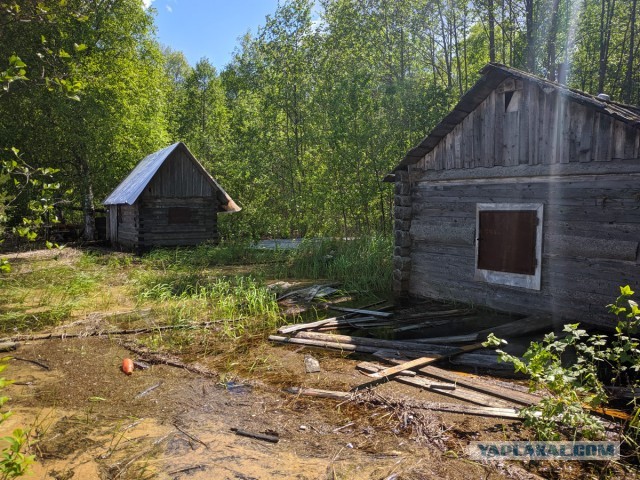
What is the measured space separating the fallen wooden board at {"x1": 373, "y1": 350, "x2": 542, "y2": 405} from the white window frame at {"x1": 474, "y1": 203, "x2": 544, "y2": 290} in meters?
3.46

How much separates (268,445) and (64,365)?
381 cm

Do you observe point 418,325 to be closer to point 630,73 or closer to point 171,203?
point 171,203

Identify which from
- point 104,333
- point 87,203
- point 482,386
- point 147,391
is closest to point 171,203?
point 87,203

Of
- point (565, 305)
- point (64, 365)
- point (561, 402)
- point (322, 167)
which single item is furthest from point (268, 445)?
point (322, 167)

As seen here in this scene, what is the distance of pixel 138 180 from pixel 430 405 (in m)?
18.0

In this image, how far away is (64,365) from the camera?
6.41 m

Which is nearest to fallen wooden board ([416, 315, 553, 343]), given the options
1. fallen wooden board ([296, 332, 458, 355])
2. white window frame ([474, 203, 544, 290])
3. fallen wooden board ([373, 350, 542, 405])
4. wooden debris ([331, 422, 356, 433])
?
fallen wooden board ([296, 332, 458, 355])

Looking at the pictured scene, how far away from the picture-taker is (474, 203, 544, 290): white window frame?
8367 mm

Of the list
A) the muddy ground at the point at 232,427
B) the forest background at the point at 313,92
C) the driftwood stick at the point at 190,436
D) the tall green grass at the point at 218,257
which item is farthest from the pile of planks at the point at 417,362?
the forest background at the point at 313,92

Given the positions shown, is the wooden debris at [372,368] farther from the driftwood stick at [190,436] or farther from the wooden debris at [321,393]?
the driftwood stick at [190,436]

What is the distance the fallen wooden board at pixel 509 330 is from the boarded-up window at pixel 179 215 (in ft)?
48.4

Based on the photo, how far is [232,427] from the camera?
4.53 m

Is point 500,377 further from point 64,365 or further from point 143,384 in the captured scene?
point 64,365

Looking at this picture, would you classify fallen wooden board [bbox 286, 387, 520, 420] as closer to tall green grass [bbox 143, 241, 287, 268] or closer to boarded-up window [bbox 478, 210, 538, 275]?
boarded-up window [bbox 478, 210, 538, 275]
